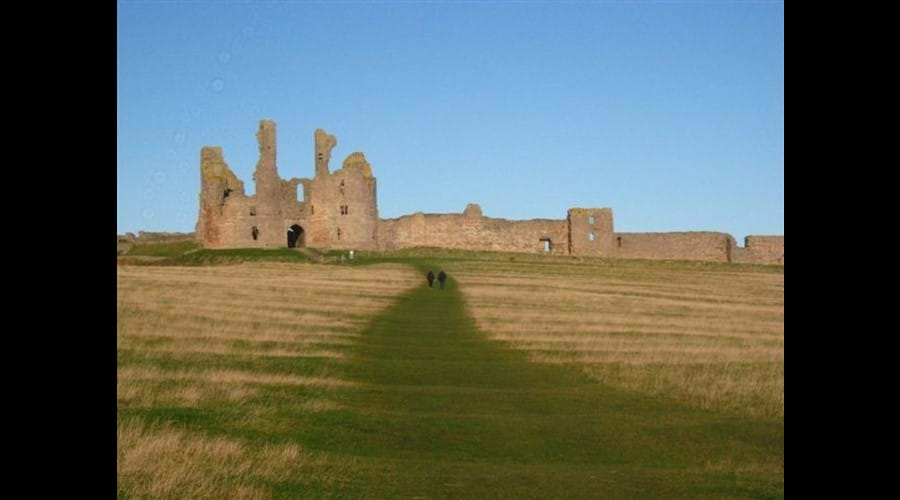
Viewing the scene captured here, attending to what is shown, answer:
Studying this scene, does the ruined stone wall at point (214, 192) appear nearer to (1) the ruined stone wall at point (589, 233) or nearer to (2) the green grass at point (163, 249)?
(2) the green grass at point (163, 249)

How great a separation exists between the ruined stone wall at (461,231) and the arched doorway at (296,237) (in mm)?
6818

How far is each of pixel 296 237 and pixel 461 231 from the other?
12643 mm

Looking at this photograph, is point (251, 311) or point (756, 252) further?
point (756, 252)

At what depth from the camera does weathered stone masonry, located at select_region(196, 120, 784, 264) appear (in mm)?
68500

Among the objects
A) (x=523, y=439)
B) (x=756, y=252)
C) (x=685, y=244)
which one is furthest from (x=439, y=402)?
(x=756, y=252)

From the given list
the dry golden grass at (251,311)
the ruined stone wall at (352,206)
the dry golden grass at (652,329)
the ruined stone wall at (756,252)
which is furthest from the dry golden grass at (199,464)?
the ruined stone wall at (756,252)

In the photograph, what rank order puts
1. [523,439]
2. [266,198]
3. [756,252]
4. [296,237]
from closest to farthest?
[523,439] < [266,198] < [296,237] < [756,252]

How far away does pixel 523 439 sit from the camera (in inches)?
411

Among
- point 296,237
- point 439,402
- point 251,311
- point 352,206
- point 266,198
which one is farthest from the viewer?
point 296,237

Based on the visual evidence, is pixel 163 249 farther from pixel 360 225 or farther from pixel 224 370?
pixel 224 370

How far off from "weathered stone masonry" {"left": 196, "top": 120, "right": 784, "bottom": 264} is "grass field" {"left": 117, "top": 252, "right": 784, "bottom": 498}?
38.9 m

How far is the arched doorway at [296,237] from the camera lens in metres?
72.3

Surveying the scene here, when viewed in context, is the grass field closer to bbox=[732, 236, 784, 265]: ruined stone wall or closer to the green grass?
the green grass
